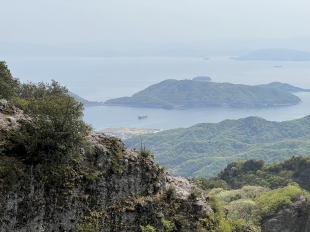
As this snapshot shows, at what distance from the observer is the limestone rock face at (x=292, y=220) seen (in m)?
38.1

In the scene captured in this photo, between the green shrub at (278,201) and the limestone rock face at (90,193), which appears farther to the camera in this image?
the green shrub at (278,201)

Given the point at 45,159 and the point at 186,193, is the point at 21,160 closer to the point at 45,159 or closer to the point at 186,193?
the point at 45,159

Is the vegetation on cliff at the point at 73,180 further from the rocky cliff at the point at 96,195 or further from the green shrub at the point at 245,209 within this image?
the green shrub at the point at 245,209

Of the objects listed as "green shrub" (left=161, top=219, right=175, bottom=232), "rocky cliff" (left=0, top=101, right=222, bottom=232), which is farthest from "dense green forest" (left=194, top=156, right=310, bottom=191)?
"green shrub" (left=161, top=219, right=175, bottom=232)

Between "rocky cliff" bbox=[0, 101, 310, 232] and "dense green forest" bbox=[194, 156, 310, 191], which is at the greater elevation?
"rocky cliff" bbox=[0, 101, 310, 232]

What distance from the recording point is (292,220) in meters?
38.8

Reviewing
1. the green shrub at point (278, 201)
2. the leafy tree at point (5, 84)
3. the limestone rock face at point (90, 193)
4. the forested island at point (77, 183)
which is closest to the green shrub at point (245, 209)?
the green shrub at point (278, 201)

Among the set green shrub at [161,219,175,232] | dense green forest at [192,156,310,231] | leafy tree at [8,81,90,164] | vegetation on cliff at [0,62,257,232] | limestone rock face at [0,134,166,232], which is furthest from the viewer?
dense green forest at [192,156,310,231]

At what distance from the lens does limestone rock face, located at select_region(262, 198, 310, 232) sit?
38062 millimetres

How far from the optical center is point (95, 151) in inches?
711

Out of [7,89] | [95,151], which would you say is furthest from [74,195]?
[7,89]

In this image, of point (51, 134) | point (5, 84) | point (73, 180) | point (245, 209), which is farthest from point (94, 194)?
point (245, 209)

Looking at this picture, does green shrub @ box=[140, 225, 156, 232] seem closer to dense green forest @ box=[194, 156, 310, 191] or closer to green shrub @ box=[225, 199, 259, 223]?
green shrub @ box=[225, 199, 259, 223]

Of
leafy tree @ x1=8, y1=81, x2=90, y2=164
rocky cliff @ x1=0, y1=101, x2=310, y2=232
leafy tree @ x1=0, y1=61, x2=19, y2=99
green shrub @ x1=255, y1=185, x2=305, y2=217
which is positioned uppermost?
leafy tree @ x1=0, y1=61, x2=19, y2=99
